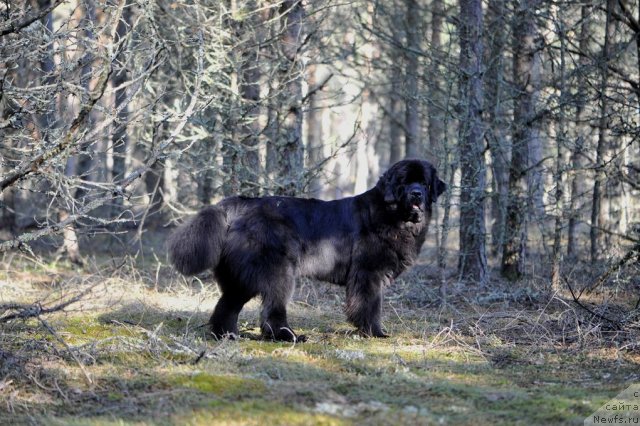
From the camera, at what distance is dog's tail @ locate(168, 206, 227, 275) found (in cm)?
773

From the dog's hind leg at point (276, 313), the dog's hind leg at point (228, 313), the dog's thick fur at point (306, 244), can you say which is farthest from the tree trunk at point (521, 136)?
the dog's hind leg at point (228, 313)

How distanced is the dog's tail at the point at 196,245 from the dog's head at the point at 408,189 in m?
2.15

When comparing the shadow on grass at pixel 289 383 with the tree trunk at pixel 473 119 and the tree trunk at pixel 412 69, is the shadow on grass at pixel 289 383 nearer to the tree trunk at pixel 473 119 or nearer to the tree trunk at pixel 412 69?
the tree trunk at pixel 473 119

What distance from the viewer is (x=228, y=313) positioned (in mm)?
8195

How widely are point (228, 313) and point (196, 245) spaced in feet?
3.10

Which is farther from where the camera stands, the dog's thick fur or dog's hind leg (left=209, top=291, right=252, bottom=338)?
dog's hind leg (left=209, top=291, right=252, bottom=338)

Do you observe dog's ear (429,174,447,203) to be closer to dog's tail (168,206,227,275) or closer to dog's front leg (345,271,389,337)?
dog's front leg (345,271,389,337)

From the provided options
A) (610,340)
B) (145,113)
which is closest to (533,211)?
(610,340)

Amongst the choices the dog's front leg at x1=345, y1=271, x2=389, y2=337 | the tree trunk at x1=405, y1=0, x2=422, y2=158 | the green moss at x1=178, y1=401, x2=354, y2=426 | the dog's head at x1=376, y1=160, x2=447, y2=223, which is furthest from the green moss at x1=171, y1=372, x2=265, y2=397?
the tree trunk at x1=405, y1=0, x2=422, y2=158

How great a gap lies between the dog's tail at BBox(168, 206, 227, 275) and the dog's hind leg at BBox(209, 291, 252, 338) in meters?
0.50

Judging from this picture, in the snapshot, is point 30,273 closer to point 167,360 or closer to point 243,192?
point 243,192

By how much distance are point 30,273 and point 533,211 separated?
8.88m

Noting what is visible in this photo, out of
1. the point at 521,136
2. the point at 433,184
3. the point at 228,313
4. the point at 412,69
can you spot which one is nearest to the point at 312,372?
the point at 228,313

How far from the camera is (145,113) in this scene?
671 cm
